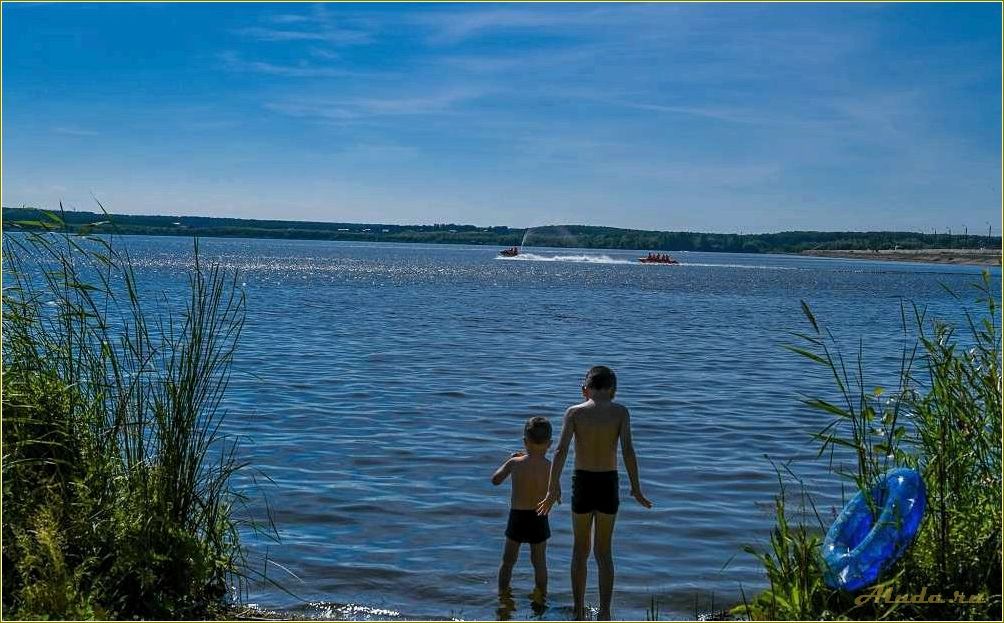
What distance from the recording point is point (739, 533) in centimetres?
1102

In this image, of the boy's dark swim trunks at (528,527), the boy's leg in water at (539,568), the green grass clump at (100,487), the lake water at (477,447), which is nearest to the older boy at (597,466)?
the boy's dark swim trunks at (528,527)

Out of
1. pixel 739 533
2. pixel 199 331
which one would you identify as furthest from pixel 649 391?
pixel 199 331

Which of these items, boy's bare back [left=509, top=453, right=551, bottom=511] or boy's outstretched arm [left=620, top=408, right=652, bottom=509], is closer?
boy's outstretched arm [left=620, top=408, right=652, bottom=509]

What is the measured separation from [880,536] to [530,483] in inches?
112

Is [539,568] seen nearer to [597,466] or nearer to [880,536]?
[597,466]

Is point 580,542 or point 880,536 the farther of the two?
point 580,542

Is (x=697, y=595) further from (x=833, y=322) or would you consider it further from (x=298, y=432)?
(x=833, y=322)

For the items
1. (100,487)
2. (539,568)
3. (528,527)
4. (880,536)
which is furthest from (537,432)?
(100,487)

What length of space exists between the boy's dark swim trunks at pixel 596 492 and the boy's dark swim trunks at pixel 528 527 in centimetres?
69

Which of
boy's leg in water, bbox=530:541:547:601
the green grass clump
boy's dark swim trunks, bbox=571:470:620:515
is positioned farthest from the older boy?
the green grass clump

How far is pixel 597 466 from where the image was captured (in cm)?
756

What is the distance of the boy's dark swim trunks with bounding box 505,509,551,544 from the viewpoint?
27.3ft

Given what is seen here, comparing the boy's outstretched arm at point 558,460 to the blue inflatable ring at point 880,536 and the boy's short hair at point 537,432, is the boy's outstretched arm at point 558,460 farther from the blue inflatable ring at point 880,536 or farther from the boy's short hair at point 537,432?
the blue inflatable ring at point 880,536

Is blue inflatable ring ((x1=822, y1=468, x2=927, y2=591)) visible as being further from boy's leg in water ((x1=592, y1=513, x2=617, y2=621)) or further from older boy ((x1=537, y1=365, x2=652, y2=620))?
boy's leg in water ((x1=592, y1=513, x2=617, y2=621))
